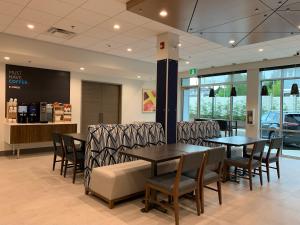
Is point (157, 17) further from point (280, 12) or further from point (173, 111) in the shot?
point (173, 111)

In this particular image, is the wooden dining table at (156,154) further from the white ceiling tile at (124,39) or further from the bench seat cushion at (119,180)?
the white ceiling tile at (124,39)

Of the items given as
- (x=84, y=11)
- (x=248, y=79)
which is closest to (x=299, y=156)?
(x=248, y=79)

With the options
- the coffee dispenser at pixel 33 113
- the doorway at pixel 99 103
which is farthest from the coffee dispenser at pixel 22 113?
the doorway at pixel 99 103

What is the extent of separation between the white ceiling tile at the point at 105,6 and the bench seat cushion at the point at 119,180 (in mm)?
2628

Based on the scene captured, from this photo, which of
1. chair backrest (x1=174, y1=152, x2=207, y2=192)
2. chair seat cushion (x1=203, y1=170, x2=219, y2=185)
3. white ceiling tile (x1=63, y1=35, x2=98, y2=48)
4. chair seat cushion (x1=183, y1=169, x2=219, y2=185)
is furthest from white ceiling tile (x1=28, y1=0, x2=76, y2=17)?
chair seat cushion (x1=203, y1=170, x2=219, y2=185)

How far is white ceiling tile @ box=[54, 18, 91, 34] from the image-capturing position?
15.7 ft

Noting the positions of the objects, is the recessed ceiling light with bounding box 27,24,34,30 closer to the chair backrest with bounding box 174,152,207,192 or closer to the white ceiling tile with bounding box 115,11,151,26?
the white ceiling tile with bounding box 115,11,151,26

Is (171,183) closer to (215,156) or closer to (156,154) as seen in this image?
(156,154)

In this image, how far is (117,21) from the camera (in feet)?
15.3

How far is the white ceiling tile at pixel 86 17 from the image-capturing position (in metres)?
4.29

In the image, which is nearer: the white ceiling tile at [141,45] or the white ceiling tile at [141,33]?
the white ceiling tile at [141,33]

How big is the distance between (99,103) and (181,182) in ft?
20.5

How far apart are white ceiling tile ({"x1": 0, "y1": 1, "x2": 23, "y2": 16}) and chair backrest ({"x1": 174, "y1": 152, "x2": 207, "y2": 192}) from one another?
3691mm

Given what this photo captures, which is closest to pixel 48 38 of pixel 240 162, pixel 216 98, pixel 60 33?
pixel 60 33
